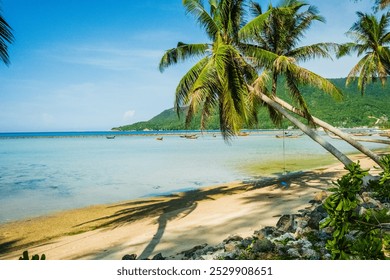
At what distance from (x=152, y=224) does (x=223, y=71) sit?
13.6ft

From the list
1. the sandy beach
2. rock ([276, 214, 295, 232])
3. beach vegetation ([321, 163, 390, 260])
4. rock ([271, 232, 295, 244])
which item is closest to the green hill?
the sandy beach

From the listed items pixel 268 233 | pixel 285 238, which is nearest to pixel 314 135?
pixel 268 233

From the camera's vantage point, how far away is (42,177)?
1652cm

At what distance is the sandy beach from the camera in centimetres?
549

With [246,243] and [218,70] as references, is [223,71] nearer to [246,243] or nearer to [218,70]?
[218,70]

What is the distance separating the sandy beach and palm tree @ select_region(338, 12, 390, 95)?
576cm

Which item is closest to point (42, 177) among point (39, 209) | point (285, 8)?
point (39, 209)

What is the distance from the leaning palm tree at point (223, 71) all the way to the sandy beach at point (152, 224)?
2154 millimetres

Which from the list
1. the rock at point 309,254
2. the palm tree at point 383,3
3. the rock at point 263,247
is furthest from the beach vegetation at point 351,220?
the palm tree at point 383,3

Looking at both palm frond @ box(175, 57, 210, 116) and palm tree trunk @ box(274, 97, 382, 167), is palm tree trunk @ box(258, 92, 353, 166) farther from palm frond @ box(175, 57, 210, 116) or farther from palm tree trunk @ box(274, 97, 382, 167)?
palm frond @ box(175, 57, 210, 116)

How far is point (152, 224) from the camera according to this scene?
23.4ft

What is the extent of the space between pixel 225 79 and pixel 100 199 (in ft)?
24.1

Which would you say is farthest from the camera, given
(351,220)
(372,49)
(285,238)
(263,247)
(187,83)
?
(372,49)

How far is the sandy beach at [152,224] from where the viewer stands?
5488 millimetres
